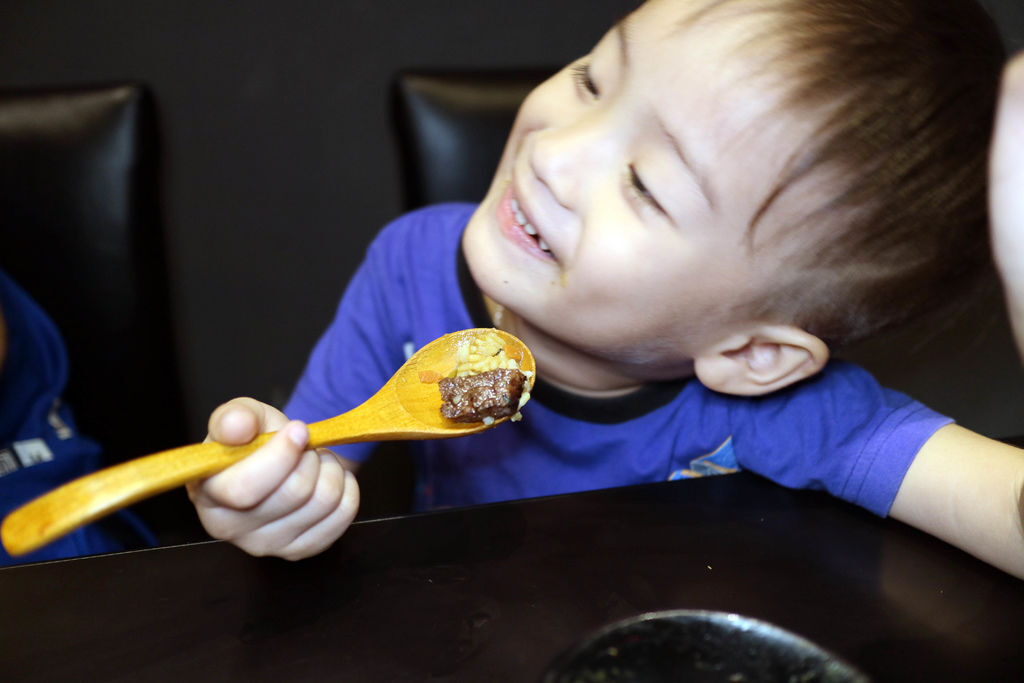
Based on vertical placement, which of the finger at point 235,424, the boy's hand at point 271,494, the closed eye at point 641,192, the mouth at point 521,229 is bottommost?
the boy's hand at point 271,494

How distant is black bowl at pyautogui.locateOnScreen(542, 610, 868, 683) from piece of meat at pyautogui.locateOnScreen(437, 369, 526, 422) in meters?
0.35

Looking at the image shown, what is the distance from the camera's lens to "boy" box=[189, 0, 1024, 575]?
73 cm

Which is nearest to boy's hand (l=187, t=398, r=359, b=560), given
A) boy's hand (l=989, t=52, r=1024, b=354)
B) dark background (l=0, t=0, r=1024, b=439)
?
boy's hand (l=989, t=52, r=1024, b=354)

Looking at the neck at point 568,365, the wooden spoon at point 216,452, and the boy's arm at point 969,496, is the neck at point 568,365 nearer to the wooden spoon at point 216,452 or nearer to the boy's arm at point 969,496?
the wooden spoon at point 216,452

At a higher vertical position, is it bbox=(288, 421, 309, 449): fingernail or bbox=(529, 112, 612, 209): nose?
bbox=(529, 112, 612, 209): nose

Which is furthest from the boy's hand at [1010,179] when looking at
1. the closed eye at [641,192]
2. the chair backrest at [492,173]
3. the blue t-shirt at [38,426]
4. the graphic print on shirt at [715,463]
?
the blue t-shirt at [38,426]

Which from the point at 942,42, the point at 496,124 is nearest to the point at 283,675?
the point at 942,42

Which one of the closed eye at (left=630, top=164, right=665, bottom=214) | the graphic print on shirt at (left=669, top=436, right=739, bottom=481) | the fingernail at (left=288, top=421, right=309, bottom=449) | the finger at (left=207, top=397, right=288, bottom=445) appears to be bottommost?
the graphic print on shirt at (left=669, top=436, right=739, bottom=481)

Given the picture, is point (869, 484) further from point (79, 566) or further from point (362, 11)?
point (362, 11)

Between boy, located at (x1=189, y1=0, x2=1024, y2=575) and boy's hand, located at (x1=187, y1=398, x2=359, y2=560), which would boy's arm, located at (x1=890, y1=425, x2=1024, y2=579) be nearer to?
boy, located at (x1=189, y1=0, x2=1024, y2=575)

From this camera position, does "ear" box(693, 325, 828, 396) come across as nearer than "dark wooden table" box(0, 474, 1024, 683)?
No

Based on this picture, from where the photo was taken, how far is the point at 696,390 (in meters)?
1.05

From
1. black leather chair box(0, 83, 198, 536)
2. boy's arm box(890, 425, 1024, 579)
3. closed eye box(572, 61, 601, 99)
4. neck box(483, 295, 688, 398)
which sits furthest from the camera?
black leather chair box(0, 83, 198, 536)

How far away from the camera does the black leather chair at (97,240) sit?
1.17 meters
